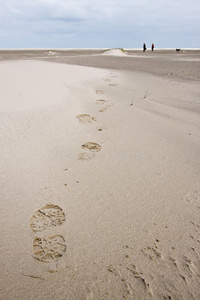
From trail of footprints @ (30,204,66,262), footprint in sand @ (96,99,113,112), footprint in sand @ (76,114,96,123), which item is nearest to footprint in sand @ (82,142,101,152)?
footprint in sand @ (76,114,96,123)

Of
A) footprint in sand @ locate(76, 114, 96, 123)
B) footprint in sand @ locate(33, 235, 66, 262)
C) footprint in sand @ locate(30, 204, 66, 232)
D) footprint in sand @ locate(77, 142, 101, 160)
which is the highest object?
footprint in sand @ locate(76, 114, 96, 123)

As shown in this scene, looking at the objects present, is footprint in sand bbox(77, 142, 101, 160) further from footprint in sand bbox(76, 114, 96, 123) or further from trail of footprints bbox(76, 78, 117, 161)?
footprint in sand bbox(76, 114, 96, 123)

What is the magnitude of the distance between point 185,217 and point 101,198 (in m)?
0.56

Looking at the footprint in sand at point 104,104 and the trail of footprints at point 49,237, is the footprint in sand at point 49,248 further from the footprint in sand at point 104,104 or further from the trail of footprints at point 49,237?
the footprint in sand at point 104,104

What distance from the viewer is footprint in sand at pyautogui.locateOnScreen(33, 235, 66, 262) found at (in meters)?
1.21

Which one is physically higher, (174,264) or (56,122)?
(56,122)

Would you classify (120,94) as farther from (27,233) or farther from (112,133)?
(27,233)

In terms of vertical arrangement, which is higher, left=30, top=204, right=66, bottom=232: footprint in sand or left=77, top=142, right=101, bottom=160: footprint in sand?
left=77, top=142, right=101, bottom=160: footprint in sand

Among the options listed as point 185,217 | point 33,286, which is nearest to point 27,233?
point 33,286

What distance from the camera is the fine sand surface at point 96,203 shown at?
1110 mm

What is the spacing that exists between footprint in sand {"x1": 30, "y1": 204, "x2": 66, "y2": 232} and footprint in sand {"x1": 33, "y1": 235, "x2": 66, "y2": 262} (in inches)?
3.6

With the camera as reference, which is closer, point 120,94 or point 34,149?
point 34,149

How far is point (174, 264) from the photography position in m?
1.19

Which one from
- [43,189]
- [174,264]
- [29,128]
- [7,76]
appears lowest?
[174,264]
